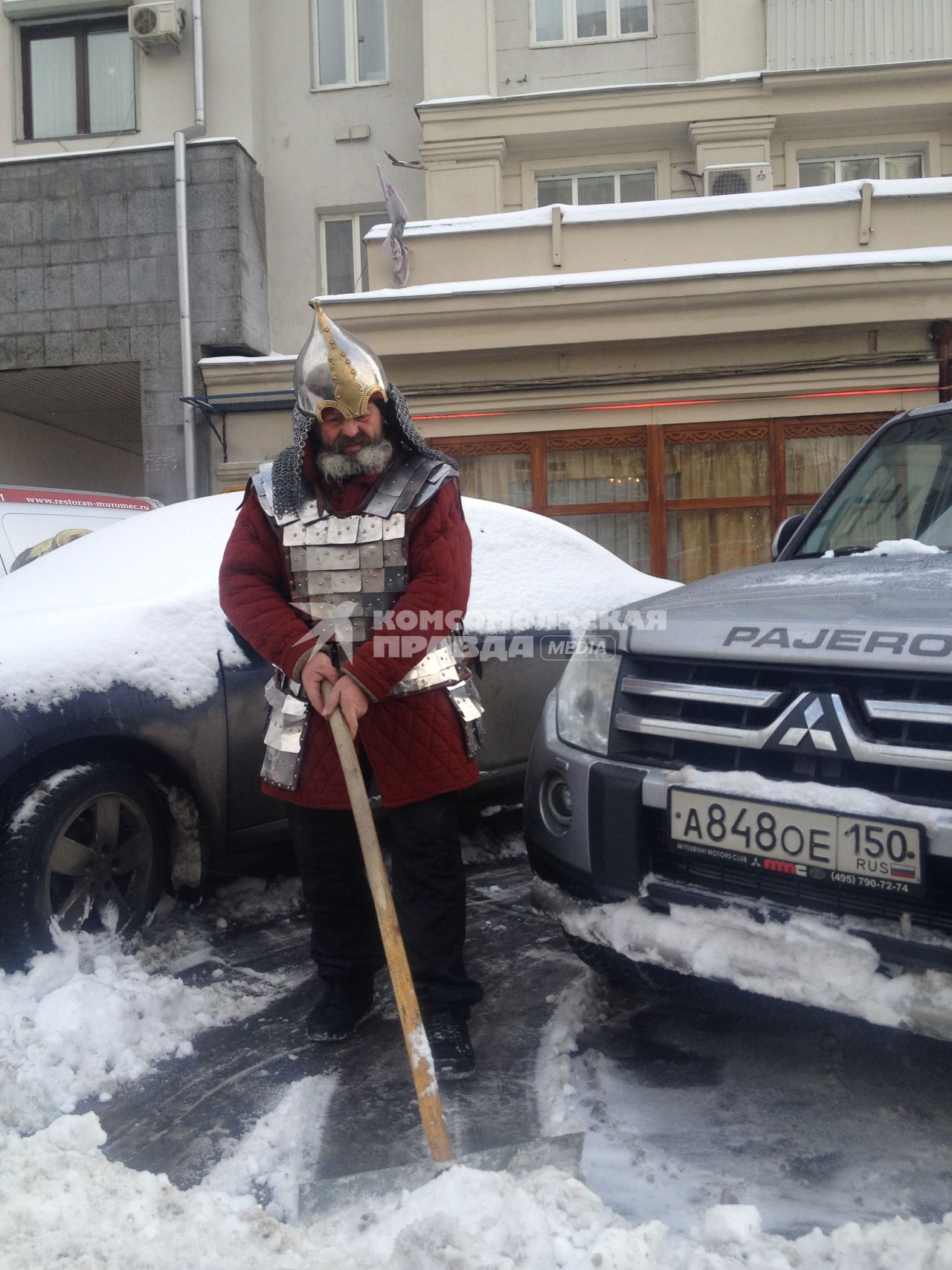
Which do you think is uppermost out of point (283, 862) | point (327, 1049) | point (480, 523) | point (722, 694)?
point (480, 523)

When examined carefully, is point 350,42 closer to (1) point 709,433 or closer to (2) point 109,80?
(2) point 109,80

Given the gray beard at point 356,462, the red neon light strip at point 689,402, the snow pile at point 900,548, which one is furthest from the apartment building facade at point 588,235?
the gray beard at point 356,462

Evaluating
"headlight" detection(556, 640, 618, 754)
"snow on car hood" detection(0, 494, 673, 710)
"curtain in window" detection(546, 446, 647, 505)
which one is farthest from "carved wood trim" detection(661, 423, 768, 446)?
"headlight" detection(556, 640, 618, 754)

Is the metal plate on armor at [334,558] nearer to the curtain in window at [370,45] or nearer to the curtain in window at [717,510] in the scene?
the curtain in window at [717,510]

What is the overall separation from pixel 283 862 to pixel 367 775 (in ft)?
2.55

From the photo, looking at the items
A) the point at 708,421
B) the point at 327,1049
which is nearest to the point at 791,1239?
the point at 327,1049

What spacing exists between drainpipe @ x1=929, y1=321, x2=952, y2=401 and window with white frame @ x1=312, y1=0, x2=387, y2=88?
23.9 feet

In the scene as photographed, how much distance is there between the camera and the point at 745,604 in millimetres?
2451

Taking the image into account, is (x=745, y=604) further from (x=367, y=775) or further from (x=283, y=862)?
(x=283, y=862)

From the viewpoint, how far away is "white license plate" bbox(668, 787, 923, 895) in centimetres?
195

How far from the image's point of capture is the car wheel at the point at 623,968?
91.1 inches

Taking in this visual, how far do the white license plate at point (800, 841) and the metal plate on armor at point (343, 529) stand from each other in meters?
0.99

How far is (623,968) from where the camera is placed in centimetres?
243

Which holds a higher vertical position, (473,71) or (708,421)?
(473,71)
